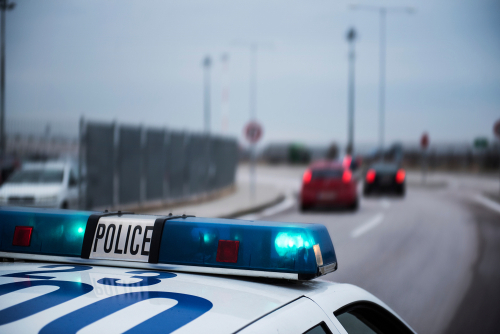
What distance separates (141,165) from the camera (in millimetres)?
16078

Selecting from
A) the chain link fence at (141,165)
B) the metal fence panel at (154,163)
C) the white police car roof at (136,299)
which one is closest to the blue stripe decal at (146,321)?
the white police car roof at (136,299)

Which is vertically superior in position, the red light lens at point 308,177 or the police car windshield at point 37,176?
the police car windshield at point 37,176

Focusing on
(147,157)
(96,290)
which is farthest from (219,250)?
(147,157)

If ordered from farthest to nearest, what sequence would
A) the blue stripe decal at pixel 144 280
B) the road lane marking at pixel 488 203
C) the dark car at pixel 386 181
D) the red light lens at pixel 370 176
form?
the red light lens at pixel 370 176
the dark car at pixel 386 181
the road lane marking at pixel 488 203
the blue stripe decal at pixel 144 280

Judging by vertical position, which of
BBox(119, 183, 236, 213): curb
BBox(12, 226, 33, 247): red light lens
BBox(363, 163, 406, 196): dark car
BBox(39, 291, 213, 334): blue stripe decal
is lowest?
BBox(119, 183, 236, 213): curb

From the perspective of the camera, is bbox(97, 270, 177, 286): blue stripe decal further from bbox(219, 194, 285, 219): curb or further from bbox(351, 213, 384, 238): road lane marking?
bbox(219, 194, 285, 219): curb

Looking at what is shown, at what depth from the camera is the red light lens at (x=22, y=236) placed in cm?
217

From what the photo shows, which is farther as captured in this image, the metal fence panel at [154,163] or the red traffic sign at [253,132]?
the red traffic sign at [253,132]

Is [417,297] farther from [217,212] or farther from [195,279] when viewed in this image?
[217,212]

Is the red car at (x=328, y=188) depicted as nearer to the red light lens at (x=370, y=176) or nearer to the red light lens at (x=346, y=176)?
the red light lens at (x=346, y=176)

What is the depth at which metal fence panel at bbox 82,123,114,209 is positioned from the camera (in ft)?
43.8

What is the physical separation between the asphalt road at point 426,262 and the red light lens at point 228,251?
3.87 metres

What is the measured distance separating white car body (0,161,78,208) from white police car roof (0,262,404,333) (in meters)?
11.4

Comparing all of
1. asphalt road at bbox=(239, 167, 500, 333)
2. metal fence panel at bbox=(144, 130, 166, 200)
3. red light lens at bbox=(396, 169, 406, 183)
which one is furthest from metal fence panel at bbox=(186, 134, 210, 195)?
red light lens at bbox=(396, 169, 406, 183)
